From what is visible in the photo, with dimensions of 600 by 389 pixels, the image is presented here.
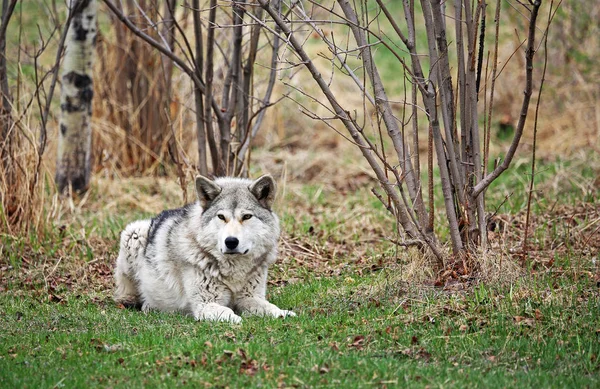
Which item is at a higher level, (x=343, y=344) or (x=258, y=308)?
(x=343, y=344)

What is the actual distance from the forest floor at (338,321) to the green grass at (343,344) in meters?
0.01

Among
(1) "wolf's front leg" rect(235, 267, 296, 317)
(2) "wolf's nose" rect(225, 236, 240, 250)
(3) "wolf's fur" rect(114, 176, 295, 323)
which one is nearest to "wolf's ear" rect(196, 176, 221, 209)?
(3) "wolf's fur" rect(114, 176, 295, 323)

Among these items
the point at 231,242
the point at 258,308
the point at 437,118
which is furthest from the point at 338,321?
the point at 437,118

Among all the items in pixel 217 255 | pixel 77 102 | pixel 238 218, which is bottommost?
pixel 217 255

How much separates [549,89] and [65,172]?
366 inches

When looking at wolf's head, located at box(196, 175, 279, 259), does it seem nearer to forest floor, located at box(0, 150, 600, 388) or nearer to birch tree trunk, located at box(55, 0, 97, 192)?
forest floor, located at box(0, 150, 600, 388)

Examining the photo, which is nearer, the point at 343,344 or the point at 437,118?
the point at 343,344

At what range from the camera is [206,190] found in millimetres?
6934

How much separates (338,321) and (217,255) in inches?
50.7

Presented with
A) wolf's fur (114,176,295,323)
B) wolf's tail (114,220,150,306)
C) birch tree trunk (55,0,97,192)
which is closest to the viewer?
wolf's fur (114,176,295,323)

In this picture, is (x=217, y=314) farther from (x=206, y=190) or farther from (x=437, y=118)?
(x=437, y=118)

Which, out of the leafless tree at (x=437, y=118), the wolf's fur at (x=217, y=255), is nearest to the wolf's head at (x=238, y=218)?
the wolf's fur at (x=217, y=255)

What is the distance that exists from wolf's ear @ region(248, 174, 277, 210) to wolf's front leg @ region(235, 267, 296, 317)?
0.60 meters

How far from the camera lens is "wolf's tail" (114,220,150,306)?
7.57 meters
